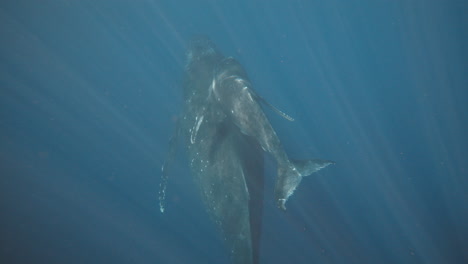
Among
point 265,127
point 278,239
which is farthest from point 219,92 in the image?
point 278,239

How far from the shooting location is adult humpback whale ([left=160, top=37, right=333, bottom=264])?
5.26m

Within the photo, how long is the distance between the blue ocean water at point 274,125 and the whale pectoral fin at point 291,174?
16.9 feet

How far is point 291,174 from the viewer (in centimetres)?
516

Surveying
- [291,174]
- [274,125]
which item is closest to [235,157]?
[291,174]

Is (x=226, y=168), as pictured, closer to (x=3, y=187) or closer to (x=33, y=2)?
(x=3, y=187)

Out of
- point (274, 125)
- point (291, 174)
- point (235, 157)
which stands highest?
point (235, 157)

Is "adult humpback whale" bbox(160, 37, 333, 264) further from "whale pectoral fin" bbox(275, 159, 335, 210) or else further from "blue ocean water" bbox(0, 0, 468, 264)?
"blue ocean water" bbox(0, 0, 468, 264)

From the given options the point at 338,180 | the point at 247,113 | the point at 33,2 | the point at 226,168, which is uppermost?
the point at 33,2

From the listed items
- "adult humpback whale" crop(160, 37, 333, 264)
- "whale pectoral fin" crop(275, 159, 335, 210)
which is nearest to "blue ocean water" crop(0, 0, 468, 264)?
"adult humpback whale" crop(160, 37, 333, 264)

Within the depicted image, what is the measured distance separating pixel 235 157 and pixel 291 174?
5.70 ft

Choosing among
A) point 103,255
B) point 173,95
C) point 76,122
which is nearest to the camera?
point 103,255

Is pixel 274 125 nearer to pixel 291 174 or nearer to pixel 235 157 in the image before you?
pixel 235 157

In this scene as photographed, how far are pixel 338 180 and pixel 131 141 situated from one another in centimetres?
1326

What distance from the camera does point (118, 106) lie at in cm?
1800
